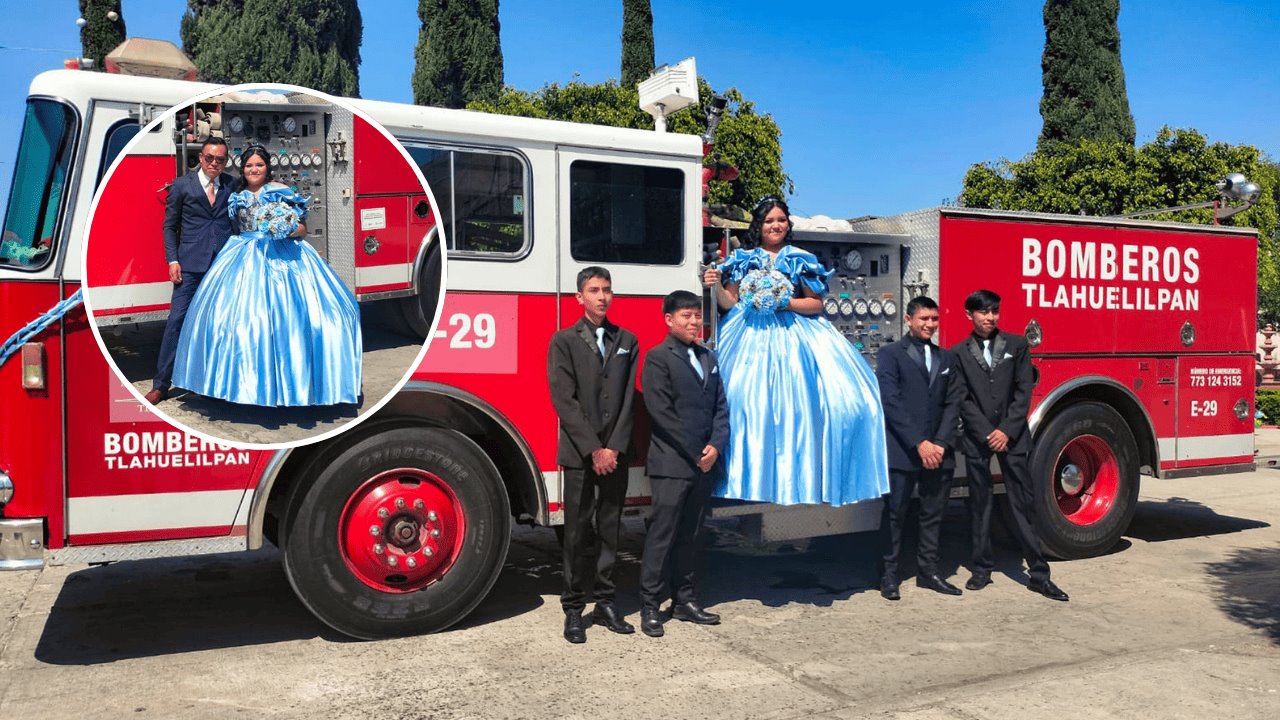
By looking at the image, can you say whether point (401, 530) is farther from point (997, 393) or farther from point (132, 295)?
point (997, 393)

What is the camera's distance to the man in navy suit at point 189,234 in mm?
3385

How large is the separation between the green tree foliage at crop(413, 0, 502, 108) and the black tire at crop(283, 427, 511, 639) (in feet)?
73.9

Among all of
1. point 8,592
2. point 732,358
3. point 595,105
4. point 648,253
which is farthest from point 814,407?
point 595,105

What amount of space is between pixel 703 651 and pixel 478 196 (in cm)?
→ 267

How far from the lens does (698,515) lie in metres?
5.91

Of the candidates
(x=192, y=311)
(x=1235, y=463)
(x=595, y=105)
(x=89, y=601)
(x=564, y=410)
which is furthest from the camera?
(x=595, y=105)

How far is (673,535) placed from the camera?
18.9 feet

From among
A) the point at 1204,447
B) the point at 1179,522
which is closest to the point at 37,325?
the point at 1204,447

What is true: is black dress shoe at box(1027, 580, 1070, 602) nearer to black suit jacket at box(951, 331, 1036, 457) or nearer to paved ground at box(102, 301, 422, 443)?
black suit jacket at box(951, 331, 1036, 457)

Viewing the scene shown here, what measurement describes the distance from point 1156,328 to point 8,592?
8309mm

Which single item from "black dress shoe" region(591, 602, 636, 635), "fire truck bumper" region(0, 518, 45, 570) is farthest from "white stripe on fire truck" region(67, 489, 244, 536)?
"black dress shoe" region(591, 602, 636, 635)

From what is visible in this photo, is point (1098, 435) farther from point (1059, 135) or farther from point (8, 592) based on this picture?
point (1059, 135)

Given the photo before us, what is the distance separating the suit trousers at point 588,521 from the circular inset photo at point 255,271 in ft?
6.03

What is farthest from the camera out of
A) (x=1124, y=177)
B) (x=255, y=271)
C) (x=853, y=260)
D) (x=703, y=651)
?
(x=1124, y=177)
